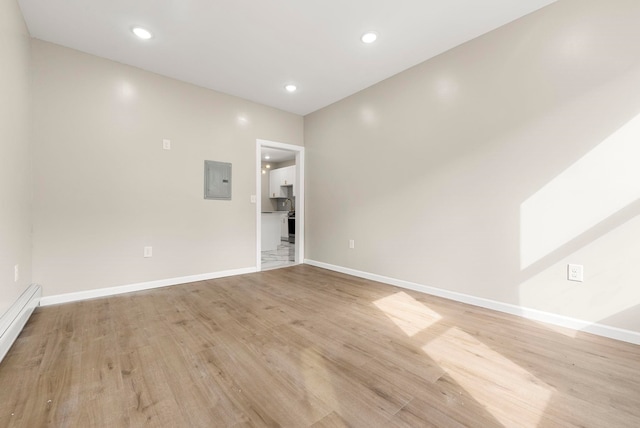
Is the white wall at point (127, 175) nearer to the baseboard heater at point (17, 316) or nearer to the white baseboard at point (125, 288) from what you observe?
the white baseboard at point (125, 288)

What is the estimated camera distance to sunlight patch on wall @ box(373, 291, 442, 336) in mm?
2143

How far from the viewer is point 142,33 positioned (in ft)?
8.18

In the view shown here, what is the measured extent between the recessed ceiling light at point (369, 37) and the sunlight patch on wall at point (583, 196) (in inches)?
80.7

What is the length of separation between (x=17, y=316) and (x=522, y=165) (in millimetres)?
4234

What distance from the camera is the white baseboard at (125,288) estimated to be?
2658 mm

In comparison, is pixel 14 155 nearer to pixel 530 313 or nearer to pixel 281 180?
pixel 530 313

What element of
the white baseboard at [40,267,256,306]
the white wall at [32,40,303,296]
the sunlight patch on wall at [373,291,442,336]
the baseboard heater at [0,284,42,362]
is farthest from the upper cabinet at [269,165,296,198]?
the baseboard heater at [0,284,42,362]

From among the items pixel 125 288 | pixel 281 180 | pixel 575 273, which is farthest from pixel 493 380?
pixel 281 180

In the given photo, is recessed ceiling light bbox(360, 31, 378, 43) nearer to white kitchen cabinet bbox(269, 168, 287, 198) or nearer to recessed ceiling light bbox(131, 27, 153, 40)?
recessed ceiling light bbox(131, 27, 153, 40)

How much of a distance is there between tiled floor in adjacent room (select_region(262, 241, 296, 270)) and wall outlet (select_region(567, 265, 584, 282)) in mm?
3573

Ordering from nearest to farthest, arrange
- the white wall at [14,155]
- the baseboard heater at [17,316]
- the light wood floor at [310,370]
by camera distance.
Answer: the light wood floor at [310,370] < the baseboard heater at [17,316] < the white wall at [14,155]

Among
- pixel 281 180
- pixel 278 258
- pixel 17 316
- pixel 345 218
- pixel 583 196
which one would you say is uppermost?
pixel 281 180

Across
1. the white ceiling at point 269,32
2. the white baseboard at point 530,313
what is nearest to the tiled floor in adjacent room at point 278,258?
the white baseboard at point 530,313

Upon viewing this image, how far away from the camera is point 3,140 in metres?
1.80
